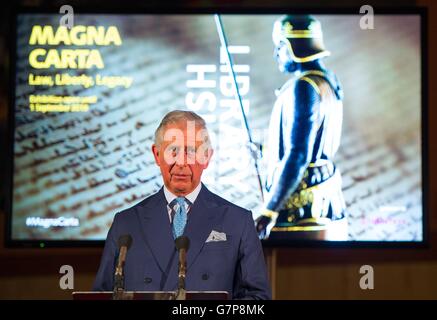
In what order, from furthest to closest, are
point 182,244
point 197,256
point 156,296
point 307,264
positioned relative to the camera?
point 307,264, point 197,256, point 182,244, point 156,296

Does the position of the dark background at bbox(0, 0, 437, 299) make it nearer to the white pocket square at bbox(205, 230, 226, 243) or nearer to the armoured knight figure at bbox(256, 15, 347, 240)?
the armoured knight figure at bbox(256, 15, 347, 240)

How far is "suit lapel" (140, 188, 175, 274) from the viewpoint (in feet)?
9.29

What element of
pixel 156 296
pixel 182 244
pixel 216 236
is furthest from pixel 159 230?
pixel 156 296

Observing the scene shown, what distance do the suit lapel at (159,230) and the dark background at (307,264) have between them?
1.94m

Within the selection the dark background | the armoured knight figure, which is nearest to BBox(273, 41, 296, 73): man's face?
the armoured knight figure

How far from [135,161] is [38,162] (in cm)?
57

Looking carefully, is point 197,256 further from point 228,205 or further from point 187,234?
point 228,205

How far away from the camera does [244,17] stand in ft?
15.1

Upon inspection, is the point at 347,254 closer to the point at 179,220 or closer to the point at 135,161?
the point at 135,161

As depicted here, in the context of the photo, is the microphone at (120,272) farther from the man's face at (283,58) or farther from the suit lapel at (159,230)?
the man's face at (283,58)

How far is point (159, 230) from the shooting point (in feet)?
9.60

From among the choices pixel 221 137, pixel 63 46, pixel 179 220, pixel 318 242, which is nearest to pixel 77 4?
pixel 63 46

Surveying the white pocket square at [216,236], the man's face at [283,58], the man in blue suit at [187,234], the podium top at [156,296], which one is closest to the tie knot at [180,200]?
the man in blue suit at [187,234]

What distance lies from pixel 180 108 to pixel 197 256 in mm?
1916
